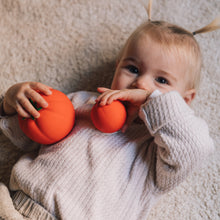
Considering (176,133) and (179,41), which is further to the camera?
(179,41)

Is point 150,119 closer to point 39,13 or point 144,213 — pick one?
point 144,213

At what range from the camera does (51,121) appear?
764 mm

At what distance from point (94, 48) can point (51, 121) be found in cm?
53

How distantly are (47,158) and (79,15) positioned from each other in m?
0.69

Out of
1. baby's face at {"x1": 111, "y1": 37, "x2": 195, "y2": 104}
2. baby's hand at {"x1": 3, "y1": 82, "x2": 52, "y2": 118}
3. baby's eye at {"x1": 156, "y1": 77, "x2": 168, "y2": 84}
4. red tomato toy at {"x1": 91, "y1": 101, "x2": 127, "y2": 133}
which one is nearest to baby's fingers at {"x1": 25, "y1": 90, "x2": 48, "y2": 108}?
baby's hand at {"x1": 3, "y1": 82, "x2": 52, "y2": 118}

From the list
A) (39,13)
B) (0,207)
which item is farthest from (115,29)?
(0,207)

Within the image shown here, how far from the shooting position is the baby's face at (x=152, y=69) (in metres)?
0.90

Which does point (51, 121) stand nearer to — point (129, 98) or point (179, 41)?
point (129, 98)

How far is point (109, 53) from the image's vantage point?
1.19m

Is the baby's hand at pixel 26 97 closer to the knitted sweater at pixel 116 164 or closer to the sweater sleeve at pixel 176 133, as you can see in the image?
the knitted sweater at pixel 116 164

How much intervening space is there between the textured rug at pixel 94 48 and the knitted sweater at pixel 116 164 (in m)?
0.22

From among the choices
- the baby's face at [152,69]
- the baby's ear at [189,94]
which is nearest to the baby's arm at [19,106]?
the baby's face at [152,69]

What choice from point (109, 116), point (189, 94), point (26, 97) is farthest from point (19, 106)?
point (189, 94)

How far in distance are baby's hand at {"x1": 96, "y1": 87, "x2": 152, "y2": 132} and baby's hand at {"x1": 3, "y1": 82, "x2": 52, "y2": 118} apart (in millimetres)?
174
